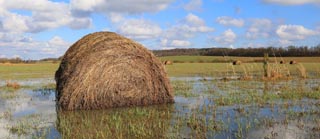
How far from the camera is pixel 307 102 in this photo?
12.5m

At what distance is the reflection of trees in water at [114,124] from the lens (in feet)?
26.7

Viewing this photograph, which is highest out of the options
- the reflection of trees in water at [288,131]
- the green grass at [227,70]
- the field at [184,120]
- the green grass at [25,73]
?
the green grass at [25,73]

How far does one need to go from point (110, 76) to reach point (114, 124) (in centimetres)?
375

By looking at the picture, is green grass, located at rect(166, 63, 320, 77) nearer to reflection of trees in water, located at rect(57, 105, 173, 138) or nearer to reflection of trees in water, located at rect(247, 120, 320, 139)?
reflection of trees in water, located at rect(57, 105, 173, 138)

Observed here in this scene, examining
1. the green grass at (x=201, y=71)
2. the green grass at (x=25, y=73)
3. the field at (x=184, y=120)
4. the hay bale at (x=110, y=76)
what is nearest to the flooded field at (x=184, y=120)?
the field at (x=184, y=120)

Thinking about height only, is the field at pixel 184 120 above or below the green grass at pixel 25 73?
below

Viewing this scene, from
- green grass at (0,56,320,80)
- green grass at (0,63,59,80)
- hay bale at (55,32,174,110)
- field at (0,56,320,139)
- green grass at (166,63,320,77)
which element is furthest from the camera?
green grass at (0,63,59,80)

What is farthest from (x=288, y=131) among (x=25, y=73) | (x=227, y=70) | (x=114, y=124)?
(x=25, y=73)

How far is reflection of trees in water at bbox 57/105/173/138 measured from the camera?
26.7 ft

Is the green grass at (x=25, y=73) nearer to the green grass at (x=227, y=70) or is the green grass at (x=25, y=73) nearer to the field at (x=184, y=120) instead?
the green grass at (x=227, y=70)

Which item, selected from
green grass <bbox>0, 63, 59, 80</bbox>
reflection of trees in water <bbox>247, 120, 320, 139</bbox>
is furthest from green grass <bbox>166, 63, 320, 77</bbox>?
reflection of trees in water <bbox>247, 120, 320, 139</bbox>

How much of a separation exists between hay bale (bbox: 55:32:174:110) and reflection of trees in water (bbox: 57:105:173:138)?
0.71 meters

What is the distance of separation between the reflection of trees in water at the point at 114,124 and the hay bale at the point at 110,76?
2.34 ft

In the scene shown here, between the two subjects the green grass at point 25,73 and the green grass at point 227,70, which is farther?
the green grass at point 25,73
